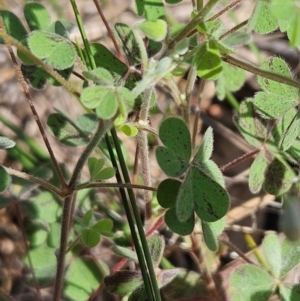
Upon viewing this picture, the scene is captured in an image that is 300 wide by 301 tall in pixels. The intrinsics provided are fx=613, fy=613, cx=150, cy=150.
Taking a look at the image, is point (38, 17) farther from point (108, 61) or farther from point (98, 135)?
point (98, 135)

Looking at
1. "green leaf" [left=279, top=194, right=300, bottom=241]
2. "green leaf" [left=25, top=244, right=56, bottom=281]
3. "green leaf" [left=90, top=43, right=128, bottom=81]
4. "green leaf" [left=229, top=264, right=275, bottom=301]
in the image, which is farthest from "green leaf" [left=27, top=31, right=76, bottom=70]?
"green leaf" [left=25, top=244, right=56, bottom=281]

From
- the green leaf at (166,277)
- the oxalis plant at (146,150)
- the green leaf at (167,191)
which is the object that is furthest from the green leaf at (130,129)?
the green leaf at (166,277)

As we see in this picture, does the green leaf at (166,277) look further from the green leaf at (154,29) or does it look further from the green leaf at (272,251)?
the green leaf at (154,29)

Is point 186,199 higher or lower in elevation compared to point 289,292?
higher

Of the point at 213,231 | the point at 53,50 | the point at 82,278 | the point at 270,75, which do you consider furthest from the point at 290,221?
the point at 82,278

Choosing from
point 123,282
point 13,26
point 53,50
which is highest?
point 13,26

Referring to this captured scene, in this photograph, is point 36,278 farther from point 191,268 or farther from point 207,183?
point 207,183
